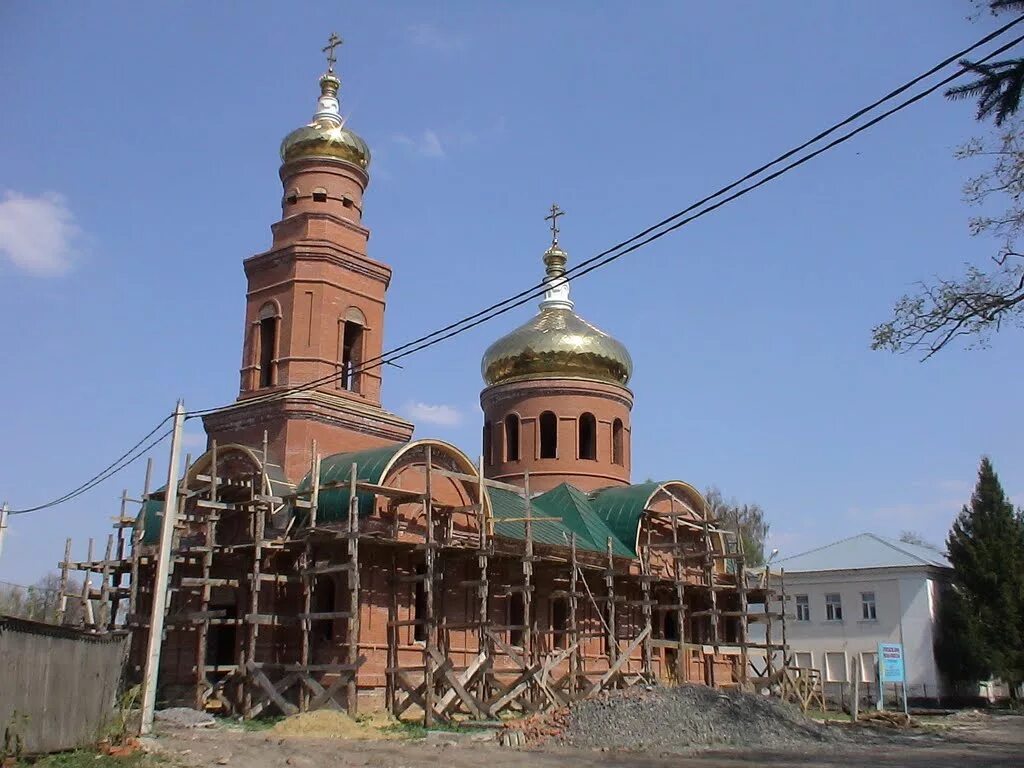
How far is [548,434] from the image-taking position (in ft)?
96.3

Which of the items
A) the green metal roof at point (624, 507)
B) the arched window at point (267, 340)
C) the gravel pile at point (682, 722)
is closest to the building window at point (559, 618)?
the green metal roof at point (624, 507)

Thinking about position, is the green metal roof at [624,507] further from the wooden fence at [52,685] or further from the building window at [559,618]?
the wooden fence at [52,685]

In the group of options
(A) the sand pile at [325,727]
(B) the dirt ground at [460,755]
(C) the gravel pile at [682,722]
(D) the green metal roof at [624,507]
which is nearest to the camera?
(B) the dirt ground at [460,755]

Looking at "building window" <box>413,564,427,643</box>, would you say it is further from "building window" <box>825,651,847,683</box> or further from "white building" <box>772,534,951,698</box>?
"building window" <box>825,651,847,683</box>

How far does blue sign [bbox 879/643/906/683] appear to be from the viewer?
24.4 metres

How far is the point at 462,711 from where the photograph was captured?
62.4 ft

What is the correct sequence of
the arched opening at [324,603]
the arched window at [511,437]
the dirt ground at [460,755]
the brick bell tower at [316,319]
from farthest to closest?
1. the arched window at [511,437]
2. the brick bell tower at [316,319]
3. the arched opening at [324,603]
4. the dirt ground at [460,755]

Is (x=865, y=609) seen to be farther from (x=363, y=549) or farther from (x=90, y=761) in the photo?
(x=90, y=761)

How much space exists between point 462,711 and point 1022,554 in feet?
74.7

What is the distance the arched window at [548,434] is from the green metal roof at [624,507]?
7.76 feet

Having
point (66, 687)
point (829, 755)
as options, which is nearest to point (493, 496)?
point (829, 755)

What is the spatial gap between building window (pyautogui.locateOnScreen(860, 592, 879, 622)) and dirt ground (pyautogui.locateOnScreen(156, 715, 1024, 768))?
1724 centimetres

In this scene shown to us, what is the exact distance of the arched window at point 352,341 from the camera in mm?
23234

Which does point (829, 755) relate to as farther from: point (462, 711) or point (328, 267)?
point (328, 267)
